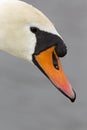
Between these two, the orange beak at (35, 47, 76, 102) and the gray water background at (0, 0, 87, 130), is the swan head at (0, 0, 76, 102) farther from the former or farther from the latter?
the gray water background at (0, 0, 87, 130)

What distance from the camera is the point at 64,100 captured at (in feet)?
24.6

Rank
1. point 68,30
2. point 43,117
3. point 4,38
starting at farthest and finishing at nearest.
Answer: point 68,30
point 43,117
point 4,38

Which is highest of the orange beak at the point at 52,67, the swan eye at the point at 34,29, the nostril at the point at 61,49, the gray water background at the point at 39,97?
A: the swan eye at the point at 34,29

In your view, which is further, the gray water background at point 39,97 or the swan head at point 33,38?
the gray water background at point 39,97

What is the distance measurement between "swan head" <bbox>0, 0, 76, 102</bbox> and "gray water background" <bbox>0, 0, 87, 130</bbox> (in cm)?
262

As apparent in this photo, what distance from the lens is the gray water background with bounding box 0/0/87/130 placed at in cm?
736

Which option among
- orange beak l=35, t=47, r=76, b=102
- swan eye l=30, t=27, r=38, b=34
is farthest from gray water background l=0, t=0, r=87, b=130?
swan eye l=30, t=27, r=38, b=34

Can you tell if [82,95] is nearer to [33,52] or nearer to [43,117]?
[43,117]

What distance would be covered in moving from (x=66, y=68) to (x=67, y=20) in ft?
2.86

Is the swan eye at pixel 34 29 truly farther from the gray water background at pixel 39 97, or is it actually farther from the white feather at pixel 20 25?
the gray water background at pixel 39 97

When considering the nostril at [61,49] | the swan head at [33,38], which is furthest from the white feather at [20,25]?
the nostril at [61,49]

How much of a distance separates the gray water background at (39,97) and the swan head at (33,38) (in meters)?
2.62

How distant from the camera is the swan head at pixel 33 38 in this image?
179 inches

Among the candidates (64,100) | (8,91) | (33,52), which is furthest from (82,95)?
(33,52)
